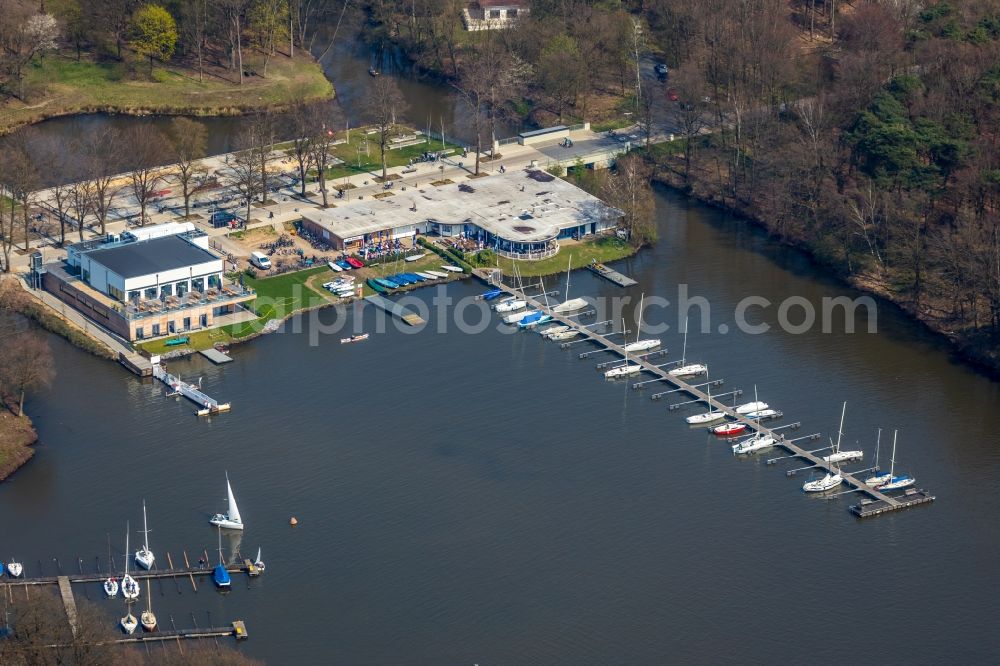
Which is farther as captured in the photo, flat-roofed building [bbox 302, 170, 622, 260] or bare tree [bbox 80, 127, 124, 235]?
flat-roofed building [bbox 302, 170, 622, 260]

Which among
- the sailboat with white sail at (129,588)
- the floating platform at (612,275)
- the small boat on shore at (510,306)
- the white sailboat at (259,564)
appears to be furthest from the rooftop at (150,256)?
the sailboat with white sail at (129,588)

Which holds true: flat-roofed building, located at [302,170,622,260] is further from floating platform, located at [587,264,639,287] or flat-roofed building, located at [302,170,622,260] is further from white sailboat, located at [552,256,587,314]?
white sailboat, located at [552,256,587,314]

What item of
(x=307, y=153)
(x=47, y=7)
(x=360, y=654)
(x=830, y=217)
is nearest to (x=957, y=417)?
(x=830, y=217)

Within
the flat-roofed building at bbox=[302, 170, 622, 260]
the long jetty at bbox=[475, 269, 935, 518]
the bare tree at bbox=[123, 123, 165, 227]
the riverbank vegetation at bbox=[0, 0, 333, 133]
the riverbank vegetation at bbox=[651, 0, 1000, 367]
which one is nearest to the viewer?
the long jetty at bbox=[475, 269, 935, 518]

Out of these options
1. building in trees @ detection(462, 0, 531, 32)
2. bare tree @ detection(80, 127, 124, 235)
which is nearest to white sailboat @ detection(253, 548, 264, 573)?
bare tree @ detection(80, 127, 124, 235)

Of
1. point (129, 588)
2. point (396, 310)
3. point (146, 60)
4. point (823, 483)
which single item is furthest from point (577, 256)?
point (146, 60)

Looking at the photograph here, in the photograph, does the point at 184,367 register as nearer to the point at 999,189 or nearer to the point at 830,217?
the point at 830,217
